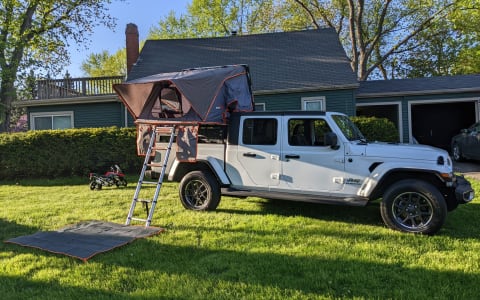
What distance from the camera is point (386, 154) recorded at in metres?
5.26

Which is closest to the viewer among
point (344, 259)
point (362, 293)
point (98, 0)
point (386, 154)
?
point (362, 293)

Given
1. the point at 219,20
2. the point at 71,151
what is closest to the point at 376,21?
the point at 219,20

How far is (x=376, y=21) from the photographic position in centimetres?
2900

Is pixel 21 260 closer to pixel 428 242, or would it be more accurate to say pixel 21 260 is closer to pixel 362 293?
pixel 362 293

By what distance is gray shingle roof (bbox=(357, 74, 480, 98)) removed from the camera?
15.2 meters

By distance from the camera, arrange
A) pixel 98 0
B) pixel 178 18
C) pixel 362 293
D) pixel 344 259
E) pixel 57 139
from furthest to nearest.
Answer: pixel 178 18 → pixel 98 0 → pixel 57 139 → pixel 344 259 → pixel 362 293

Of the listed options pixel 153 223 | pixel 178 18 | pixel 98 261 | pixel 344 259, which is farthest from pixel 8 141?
pixel 178 18

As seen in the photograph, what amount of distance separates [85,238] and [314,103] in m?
11.9

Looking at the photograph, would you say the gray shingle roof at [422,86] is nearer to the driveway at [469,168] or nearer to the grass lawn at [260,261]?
the driveway at [469,168]

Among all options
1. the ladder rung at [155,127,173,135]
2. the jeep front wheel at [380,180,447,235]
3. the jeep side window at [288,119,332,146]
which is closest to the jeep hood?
the jeep front wheel at [380,180,447,235]

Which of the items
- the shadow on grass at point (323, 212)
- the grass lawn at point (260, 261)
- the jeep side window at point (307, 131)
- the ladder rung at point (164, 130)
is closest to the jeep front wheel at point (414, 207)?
the grass lawn at point (260, 261)

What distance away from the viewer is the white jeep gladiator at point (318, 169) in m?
5.10

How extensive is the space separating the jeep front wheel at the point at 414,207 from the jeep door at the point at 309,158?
31.3 inches

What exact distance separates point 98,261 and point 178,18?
33.9 meters
